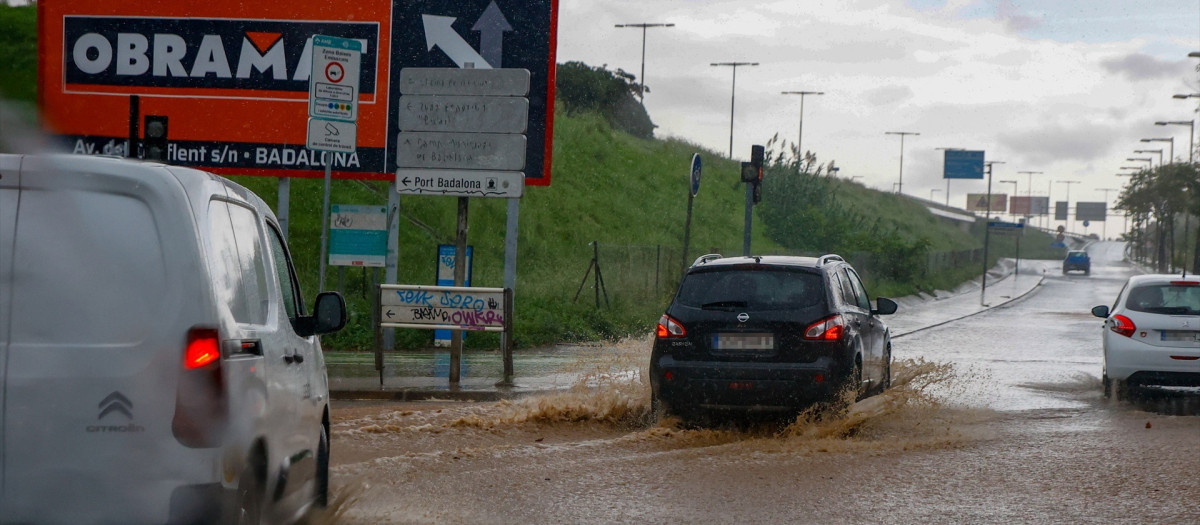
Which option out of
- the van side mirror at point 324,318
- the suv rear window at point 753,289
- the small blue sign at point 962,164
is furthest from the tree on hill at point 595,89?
the van side mirror at point 324,318

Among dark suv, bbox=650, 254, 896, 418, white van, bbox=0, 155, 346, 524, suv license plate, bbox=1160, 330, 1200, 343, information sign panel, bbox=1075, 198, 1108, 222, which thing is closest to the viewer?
white van, bbox=0, 155, 346, 524

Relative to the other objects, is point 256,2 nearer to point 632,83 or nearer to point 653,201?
point 653,201

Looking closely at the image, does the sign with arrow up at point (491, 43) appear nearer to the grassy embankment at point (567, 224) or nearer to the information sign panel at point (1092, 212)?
the grassy embankment at point (567, 224)

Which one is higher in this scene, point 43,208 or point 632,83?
point 632,83

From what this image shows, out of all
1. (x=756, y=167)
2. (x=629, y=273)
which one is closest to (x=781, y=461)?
(x=756, y=167)

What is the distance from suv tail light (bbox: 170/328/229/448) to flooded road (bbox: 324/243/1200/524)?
108 inches

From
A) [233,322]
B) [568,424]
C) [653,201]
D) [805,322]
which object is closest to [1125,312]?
[805,322]

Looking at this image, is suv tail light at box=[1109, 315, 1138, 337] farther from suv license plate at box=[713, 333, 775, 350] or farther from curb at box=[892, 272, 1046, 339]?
curb at box=[892, 272, 1046, 339]

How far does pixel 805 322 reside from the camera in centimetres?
1005

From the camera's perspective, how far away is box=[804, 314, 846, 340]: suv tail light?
10.0 meters

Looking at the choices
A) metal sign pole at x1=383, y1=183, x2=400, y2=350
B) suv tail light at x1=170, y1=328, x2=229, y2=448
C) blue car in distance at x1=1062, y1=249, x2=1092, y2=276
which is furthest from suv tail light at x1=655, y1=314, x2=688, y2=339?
blue car in distance at x1=1062, y1=249, x2=1092, y2=276

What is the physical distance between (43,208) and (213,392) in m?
0.76

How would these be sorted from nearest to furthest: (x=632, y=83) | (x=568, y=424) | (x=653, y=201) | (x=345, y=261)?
(x=568, y=424), (x=345, y=261), (x=653, y=201), (x=632, y=83)

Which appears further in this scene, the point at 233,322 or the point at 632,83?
the point at 632,83
